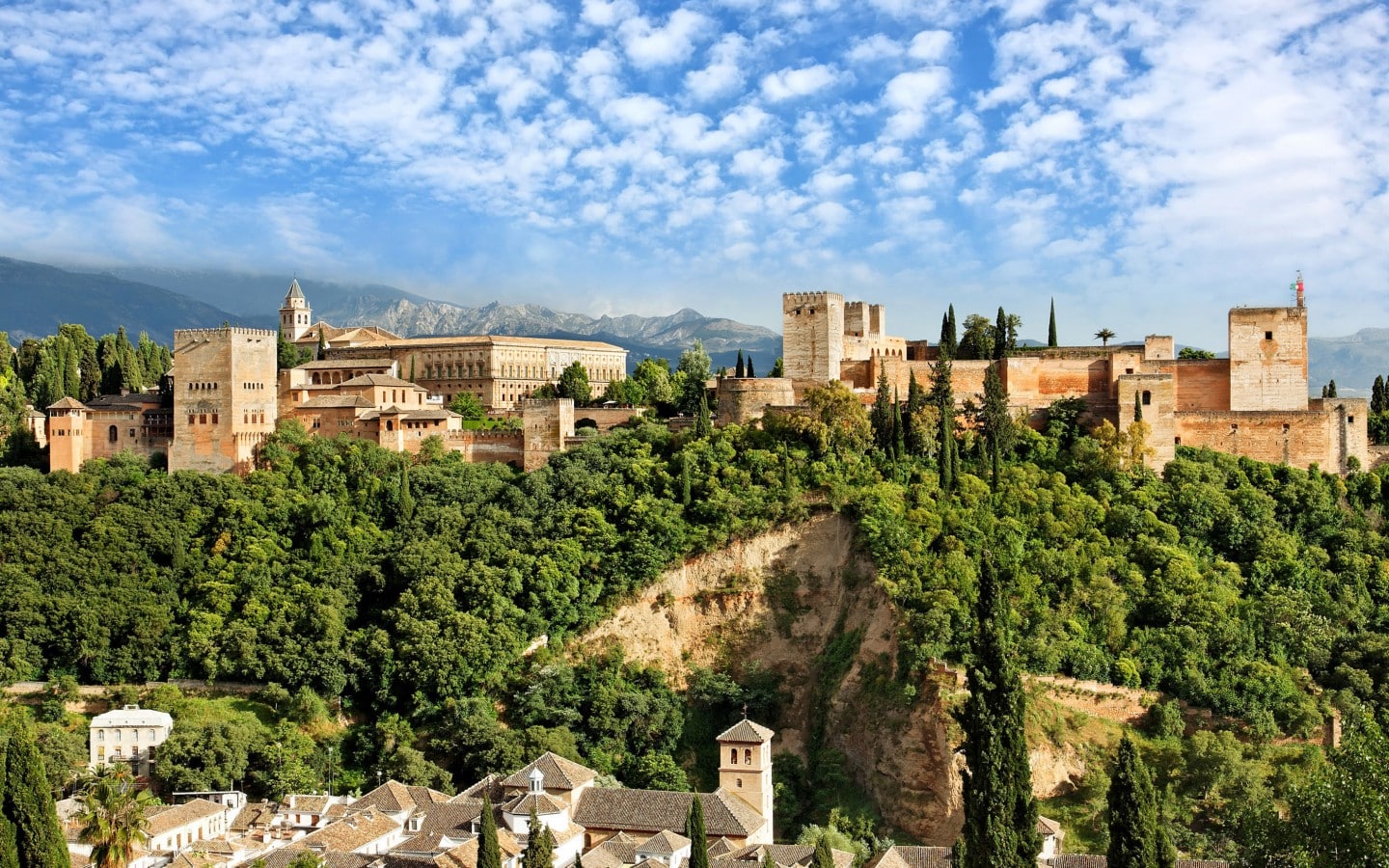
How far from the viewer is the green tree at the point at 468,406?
183 feet

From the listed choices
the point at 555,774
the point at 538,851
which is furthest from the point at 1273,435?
the point at 538,851

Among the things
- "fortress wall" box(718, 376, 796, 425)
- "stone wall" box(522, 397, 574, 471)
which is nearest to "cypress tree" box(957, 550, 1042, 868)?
"fortress wall" box(718, 376, 796, 425)

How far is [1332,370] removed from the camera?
188 metres

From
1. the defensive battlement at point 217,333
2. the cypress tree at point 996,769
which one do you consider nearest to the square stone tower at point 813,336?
the defensive battlement at point 217,333

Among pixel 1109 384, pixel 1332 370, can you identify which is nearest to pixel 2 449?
pixel 1109 384

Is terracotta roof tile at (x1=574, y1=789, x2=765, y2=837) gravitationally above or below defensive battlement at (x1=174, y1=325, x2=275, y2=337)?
below

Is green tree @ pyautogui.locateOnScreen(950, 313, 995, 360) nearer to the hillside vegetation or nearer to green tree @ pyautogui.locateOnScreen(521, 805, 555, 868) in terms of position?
the hillside vegetation

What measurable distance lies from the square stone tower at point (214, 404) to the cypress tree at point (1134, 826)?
3296 cm

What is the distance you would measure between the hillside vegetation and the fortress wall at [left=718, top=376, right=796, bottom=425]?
5.33 ft

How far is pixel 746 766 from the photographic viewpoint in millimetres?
36656

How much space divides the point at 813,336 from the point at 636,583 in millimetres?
11487

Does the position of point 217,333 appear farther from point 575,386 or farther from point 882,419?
point 882,419

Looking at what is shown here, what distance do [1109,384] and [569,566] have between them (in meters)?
18.2

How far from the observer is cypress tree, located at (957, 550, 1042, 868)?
25.3 meters
